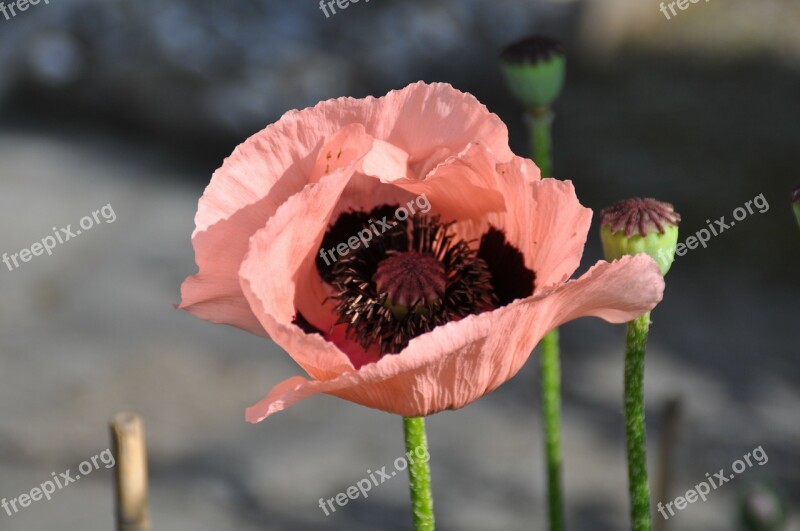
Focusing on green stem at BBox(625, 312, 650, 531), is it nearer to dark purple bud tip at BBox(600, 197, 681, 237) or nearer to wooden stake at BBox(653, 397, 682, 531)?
dark purple bud tip at BBox(600, 197, 681, 237)

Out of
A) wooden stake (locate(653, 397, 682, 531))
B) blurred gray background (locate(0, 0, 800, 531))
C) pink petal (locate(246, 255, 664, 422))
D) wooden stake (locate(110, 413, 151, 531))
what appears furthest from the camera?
blurred gray background (locate(0, 0, 800, 531))

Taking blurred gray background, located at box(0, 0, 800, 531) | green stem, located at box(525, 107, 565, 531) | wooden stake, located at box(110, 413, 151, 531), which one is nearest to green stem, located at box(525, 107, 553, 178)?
green stem, located at box(525, 107, 565, 531)

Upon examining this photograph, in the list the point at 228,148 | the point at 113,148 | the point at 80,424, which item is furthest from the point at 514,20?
the point at 80,424

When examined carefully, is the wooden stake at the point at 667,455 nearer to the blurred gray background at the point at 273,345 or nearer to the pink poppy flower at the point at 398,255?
the pink poppy flower at the point at 398,255

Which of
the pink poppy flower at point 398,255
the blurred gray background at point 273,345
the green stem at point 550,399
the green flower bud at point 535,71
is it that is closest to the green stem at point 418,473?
the pink poppy flower at point 398,255

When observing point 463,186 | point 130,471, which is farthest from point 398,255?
point 130,471

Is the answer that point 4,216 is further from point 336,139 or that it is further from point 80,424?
point 336,139
